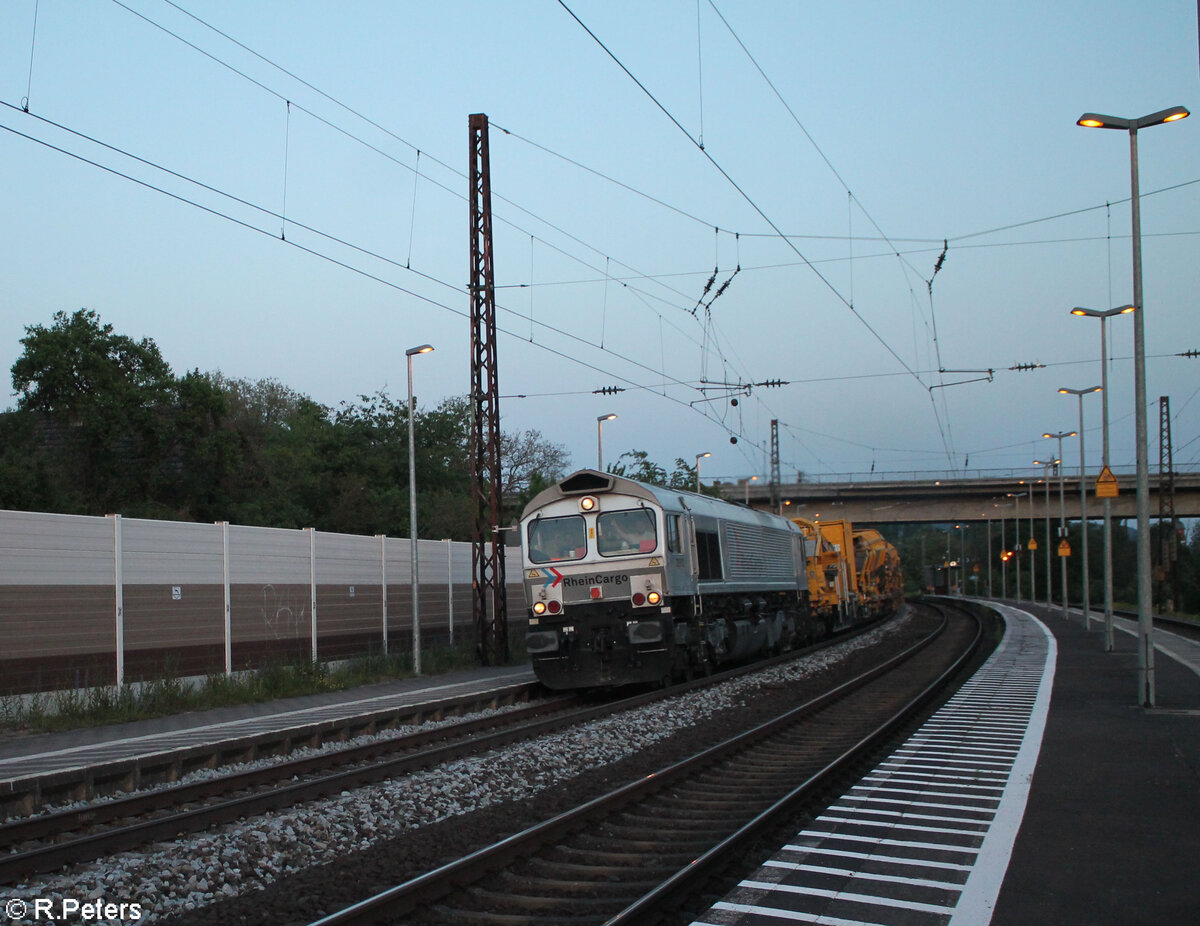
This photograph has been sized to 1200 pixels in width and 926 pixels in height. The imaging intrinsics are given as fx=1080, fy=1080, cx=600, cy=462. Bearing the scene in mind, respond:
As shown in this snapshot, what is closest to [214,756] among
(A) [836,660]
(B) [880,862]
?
(B) [880,862]

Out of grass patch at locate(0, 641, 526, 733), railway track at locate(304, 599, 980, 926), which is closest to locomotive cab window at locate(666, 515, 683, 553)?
railway track at locate(304, 599, 980, 926)

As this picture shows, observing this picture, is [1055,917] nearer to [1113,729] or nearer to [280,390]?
[1113,729]

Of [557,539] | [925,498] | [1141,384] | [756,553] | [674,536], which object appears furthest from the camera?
[925,498]

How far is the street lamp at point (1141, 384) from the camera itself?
15609 mm

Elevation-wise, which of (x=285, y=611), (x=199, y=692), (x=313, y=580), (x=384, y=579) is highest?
(x=313, y=580)

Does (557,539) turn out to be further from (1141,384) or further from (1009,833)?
(1009,833)

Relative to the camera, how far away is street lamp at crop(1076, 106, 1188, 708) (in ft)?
51.2

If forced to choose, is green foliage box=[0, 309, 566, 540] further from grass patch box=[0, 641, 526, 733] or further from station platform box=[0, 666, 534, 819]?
station platform box=[0, 666, 534, 819]

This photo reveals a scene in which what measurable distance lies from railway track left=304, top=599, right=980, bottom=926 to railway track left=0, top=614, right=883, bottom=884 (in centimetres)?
274

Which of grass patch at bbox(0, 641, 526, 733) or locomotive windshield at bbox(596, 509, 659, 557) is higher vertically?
locomotive windshield at bbox(596, 509, 659, 557)

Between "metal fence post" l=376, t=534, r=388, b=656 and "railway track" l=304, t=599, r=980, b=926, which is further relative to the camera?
"metal fence post" l=376, t=534, r=388, b=656

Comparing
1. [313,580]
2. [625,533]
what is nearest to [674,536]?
[625,533]

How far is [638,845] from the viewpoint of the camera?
8.37m

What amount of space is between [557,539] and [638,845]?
10.8 meters
